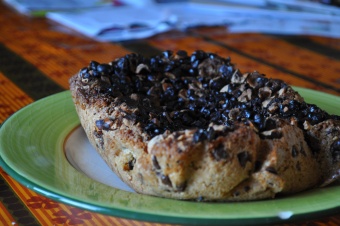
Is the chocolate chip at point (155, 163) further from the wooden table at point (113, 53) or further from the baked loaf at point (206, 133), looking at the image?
the wooden table at point (113, 53)

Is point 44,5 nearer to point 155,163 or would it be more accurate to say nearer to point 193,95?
point 193,95

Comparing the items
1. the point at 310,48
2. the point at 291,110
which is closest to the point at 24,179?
the point at 291,110

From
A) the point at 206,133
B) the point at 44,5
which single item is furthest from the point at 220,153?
the point at 44,5

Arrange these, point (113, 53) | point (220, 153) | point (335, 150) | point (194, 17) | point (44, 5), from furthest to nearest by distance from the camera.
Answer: point (44, 5)
point (194, 17)
point (113, 53)
point (335, 150)
point (220, 153)

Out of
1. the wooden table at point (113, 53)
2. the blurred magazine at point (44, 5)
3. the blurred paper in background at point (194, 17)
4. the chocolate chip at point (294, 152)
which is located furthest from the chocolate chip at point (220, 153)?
the blurred magazine at point (44, 5)

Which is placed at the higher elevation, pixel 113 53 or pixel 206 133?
pixel 206 133

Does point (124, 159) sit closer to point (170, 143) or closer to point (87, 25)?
point (170, 143)
